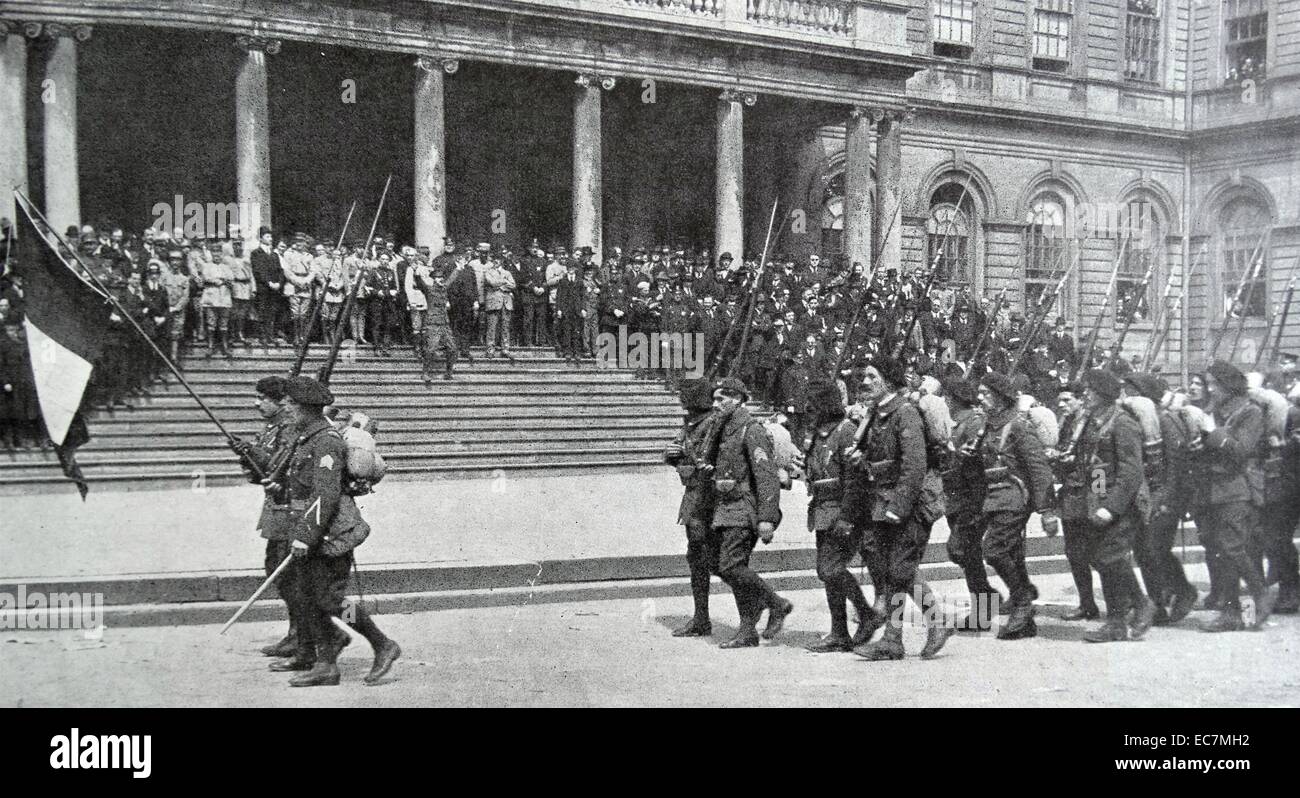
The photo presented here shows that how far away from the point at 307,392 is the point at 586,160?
15.3 m

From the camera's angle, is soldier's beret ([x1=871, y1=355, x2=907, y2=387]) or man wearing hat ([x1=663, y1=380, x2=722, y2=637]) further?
man wearing hat ([x1=663, y1=380, x2=722, y2=637])

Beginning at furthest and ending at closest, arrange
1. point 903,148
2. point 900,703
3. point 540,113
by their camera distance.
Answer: point 903,148 < point 540,113 < point 900,703

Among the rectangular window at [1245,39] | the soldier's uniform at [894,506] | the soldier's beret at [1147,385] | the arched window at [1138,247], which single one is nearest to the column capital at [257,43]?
the soldier's uniform at [894,506]

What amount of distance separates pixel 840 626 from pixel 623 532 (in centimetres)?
384

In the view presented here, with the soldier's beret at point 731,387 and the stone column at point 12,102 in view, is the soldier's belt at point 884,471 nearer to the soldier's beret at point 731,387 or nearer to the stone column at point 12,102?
the soldier's beret at point 731,387

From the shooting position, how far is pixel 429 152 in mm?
20234

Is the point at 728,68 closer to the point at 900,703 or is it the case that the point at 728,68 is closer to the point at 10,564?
the point at 10,564

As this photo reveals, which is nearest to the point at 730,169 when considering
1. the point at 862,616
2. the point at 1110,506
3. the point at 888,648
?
the point at 1110,506

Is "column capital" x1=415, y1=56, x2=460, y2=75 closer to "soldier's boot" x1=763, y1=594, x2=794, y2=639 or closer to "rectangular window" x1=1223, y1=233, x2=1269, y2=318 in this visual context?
"soldier's boot" x1=763, y1=594, x2=794, y2=639

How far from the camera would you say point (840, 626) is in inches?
318

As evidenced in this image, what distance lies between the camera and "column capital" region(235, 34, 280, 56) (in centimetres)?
1870

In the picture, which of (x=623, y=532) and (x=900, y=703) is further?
(x=623, y=532)

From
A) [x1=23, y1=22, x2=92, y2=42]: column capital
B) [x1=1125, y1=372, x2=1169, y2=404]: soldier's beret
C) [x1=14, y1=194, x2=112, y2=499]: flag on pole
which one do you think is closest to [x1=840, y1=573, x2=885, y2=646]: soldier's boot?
[x1=1125, y1=372, x2=1169, y2=404]: soldier's beret
